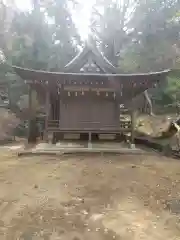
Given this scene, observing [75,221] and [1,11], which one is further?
[1,11]

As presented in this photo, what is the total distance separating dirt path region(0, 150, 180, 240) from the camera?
15.3ft

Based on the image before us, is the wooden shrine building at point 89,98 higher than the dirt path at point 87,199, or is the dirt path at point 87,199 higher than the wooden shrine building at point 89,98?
the wooden shrine building at point 89,98

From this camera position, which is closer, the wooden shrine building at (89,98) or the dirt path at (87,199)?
the dirt path at (87,199)

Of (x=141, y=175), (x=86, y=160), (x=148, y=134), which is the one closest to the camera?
(x=141, y=175)

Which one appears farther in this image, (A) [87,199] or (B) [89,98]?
(B) [89,98]

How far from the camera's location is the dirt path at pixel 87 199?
15.3 ft

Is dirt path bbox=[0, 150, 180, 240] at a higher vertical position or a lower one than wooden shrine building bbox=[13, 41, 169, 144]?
lower

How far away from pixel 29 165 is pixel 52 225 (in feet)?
16.6

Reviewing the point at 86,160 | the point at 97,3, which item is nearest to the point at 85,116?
the point at 86,160

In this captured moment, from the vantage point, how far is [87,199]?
6.25 m

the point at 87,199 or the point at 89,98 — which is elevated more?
the point at 89,98

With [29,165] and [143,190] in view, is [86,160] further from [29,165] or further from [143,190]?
[143,190]

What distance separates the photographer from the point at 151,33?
2412cm

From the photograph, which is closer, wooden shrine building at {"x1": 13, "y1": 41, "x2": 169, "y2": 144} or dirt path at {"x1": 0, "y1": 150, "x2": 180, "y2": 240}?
dirt path at {"x1": 0, "y1": 150, "x2": 180, "y2": 240}
